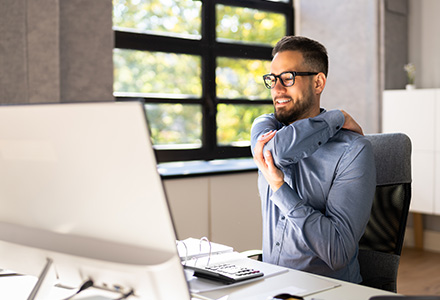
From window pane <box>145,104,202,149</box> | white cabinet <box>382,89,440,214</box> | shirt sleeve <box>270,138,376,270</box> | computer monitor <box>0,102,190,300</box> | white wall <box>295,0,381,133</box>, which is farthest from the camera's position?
white wall <box>295,0,381,133</box>

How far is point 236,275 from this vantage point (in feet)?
4.93

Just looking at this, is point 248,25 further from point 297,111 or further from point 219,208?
point 297,111

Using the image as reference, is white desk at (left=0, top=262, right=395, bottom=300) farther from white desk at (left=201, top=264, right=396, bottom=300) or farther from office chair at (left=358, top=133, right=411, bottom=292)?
office chair at (left=358, top=133, right=411, bottom=292)

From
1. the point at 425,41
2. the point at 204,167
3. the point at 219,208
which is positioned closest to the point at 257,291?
the point at 219,208

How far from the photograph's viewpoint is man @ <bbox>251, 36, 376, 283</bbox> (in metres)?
1.74

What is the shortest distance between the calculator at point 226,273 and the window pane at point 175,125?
2.81 m

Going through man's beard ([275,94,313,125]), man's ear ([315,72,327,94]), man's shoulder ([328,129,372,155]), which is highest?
man's ear ([315,72,327,94])

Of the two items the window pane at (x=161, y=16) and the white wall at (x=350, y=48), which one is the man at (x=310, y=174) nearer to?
the window pane at (x=161, y=16)

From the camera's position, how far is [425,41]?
5.31 m

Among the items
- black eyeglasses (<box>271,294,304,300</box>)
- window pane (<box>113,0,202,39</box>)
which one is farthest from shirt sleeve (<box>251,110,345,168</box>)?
window pane (<box>113,0,202,39</box>)

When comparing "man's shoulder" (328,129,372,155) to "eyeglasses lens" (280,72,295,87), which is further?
"eyeglasses lens" (280,72,295,87)

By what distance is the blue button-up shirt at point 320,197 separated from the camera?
1732 millimetres

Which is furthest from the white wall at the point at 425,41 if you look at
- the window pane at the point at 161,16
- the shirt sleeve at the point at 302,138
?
the shirt sleeve at the point at 302,138

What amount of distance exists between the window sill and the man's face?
2.03 meters
